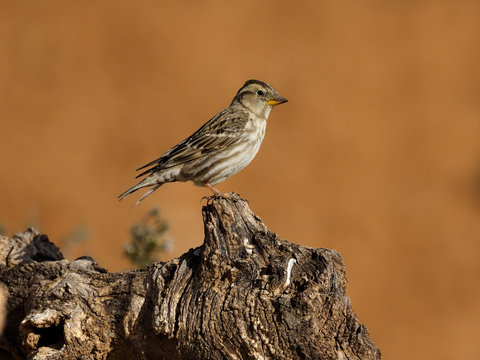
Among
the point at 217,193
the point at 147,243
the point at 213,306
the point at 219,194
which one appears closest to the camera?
the point at 213,306

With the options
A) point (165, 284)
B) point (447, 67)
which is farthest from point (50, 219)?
point (165, 284)

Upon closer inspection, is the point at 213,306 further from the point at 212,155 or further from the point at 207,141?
the point at 207,141

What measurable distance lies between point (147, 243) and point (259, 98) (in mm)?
1977

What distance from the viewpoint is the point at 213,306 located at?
4676 mm

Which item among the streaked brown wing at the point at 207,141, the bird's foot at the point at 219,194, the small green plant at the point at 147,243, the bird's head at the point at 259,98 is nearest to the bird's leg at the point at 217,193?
the bird's foot at the point at 219,194

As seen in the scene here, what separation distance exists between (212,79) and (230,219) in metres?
17.1

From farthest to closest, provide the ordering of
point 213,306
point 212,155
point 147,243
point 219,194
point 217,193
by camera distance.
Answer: point 212,155 < point 147,243 < point 217,193 < point 219,194 < point 213,306

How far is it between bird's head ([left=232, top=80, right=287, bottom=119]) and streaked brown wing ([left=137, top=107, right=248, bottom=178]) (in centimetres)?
22

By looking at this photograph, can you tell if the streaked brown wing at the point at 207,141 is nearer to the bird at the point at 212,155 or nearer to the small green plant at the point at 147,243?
the bird at the point at 212,155

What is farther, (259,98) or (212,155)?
(259,98)

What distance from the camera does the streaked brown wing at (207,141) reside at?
23.2 ft

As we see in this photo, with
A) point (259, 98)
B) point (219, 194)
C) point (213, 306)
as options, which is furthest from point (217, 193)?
point (213, 306)

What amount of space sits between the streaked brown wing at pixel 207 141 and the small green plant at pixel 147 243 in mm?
501

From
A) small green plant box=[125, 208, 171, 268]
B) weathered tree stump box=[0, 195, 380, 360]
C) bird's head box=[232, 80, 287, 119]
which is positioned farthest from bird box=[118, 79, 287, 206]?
weathered tree stump box=[0, 195, 380, 360]
